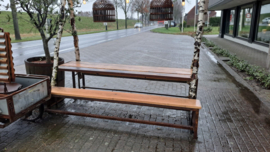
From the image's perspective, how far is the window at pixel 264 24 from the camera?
1272 cm

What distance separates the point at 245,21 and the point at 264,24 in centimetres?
414

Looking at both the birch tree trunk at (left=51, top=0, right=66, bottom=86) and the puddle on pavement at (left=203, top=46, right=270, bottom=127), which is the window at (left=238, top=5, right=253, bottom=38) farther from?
the birch tree trunk at (left=51, top=0, right=66, bottom=86)

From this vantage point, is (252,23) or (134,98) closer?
(134,98)


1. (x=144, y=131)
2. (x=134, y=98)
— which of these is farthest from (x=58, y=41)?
(x=144, y=131)

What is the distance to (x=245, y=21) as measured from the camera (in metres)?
17.1

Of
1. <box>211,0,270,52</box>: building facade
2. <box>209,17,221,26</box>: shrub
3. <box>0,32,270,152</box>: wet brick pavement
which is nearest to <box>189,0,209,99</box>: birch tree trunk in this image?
<box>0,32,270,152</box>: wet brick pavement

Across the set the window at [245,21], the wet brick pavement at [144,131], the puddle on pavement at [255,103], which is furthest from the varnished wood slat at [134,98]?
the window at [245,21]

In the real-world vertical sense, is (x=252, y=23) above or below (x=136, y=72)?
above

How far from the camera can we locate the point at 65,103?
4.82 m

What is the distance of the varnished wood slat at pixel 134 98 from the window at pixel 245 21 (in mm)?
15146

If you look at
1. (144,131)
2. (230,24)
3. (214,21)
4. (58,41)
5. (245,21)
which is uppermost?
(214,21)

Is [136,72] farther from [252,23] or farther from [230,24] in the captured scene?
[230,24]

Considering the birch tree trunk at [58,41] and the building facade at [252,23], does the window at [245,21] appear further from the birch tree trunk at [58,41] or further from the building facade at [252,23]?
the birch tree trunk at [58,41]

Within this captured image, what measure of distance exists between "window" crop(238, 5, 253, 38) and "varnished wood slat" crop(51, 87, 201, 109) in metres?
15.1
